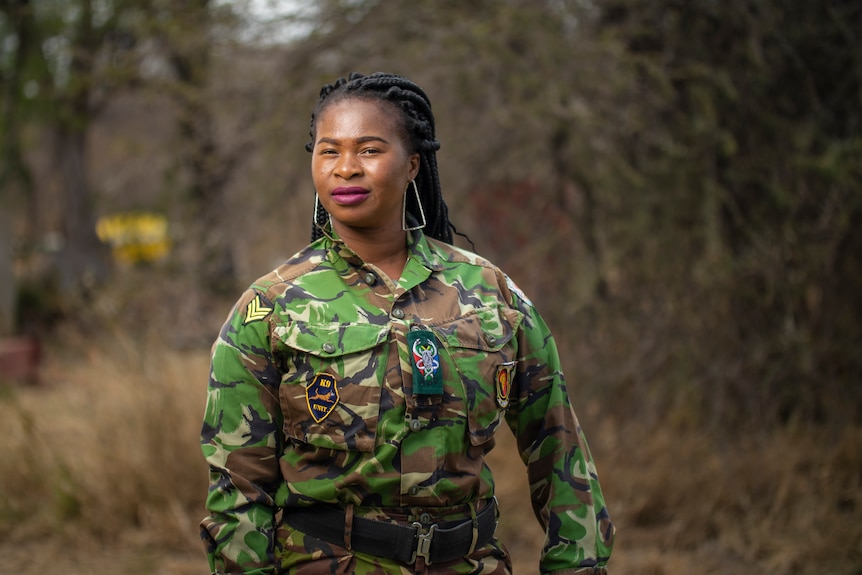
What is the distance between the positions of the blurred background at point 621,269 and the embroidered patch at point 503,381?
2.67 meters

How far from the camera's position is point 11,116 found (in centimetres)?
1168

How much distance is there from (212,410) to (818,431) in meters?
4.08

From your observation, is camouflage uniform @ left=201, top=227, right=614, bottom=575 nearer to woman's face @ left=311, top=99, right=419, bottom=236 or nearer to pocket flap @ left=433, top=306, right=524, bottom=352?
pocket flap @ left=433, top=306, right=524, bottom=352

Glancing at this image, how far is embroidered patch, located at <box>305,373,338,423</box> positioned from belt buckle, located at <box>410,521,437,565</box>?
12.2 inches

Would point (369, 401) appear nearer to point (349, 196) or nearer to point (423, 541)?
point (423, 541)

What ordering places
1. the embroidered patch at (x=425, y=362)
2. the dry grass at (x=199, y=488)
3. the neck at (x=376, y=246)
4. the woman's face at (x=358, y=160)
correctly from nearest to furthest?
the embroidered patch at (x=425, y=362), the woman's face at (x=358, y=160), the neck at (x=376, y=246), the dry grass at (x=199, y=488)

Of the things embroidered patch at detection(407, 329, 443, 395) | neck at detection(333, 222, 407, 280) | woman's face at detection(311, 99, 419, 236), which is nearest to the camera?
embroidered patch at detection(407, 329, 443, 395)

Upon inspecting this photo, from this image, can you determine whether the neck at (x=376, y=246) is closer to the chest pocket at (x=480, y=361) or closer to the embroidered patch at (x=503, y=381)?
the chest pocket at (x=480, y=361)

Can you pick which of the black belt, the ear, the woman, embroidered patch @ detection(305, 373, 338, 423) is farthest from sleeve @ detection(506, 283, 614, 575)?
embroidered patch @ detection(305, 373, 338, 423)

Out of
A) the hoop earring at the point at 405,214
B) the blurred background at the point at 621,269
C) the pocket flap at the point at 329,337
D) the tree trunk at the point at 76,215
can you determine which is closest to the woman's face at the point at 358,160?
the hoop earring at the point at 405,214

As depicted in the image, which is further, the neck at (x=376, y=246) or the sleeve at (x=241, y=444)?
the neck at (x=376, y=246)

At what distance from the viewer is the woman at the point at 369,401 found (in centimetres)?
203

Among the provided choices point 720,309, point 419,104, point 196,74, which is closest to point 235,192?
point 196,74

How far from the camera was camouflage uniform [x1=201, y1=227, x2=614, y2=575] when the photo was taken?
2029mm
